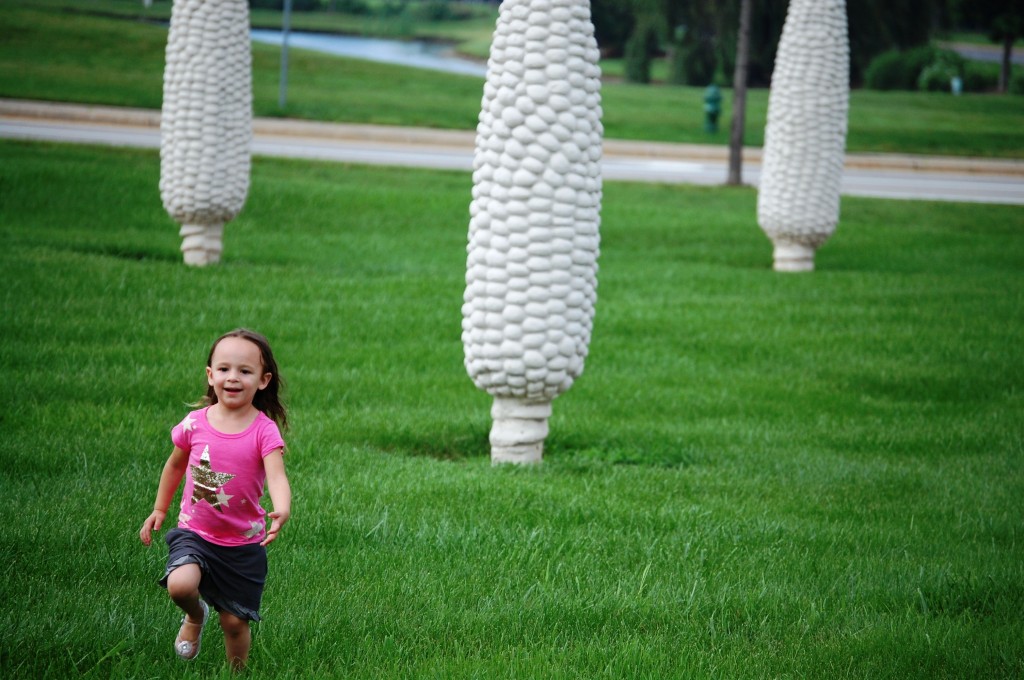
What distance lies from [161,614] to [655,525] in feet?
7.24

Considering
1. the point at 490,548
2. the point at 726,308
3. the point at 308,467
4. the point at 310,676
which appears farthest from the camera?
the point at 726,308

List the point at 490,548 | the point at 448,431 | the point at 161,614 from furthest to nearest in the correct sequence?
the point at 448,431
the point at 490,548
the point at 161,614

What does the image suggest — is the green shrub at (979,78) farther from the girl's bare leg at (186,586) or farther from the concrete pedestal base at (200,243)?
the girl's bare leg at (186,586)

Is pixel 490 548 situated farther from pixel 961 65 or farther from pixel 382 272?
pixel 961 65

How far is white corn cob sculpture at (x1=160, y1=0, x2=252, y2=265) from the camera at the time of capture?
34.7 ft

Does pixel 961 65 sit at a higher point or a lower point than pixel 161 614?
higher

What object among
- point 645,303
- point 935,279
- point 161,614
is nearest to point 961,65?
point 935,279

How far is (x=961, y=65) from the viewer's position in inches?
1715

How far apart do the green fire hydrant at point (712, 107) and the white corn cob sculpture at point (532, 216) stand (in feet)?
78.6

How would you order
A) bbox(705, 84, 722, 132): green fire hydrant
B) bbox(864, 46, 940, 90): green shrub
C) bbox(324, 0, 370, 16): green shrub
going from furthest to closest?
bbox(324, 0, 370, 16): green shrub, bbox(864, 46, 940, 90): green shrub, bbox(705, 84, 722, 132): green fire hydrant

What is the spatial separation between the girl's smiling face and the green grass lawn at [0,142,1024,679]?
2.66 ft

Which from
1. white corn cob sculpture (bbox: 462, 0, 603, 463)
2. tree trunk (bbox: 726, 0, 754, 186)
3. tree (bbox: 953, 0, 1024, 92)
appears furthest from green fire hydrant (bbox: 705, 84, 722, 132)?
white corn cob sculpture (bbox: 462, 0, 603, 463)

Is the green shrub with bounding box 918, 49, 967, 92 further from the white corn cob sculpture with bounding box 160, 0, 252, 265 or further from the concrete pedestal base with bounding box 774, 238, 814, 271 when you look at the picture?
the white corn cob sculpture with bounding box 160, 0, 252, 265

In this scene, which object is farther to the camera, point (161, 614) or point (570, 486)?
point (570, 486)
